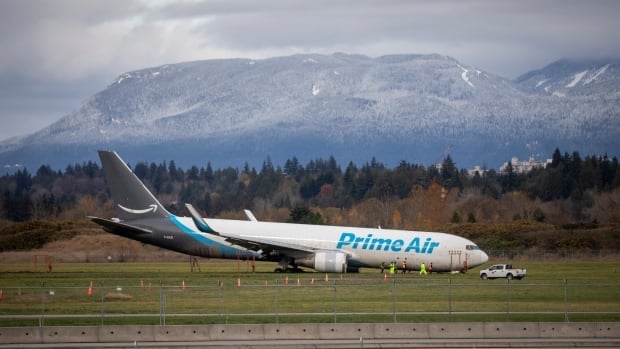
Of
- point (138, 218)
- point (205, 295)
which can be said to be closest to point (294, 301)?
point (205, 295)

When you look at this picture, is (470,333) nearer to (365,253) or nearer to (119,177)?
(365,253)

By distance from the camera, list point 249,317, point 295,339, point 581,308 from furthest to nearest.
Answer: point 581,308, point 249,317, point 295,339

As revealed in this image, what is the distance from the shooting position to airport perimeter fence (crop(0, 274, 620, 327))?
4334cm

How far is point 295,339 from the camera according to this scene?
126ft

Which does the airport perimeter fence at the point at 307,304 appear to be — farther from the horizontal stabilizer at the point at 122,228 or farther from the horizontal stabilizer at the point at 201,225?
the horizontal stabilizer at the point at 122,228

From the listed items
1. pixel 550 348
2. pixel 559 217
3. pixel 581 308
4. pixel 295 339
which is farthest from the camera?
pixel 559 217

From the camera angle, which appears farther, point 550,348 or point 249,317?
point 249,317

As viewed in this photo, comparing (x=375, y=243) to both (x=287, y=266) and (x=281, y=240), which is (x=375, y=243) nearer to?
(x=281, y=240)

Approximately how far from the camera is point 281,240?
7169 centimetres

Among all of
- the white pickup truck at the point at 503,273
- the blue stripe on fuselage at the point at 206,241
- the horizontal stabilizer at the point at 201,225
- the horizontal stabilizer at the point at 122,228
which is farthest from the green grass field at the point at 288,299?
the horizontal stabilizer at the point at 122,228

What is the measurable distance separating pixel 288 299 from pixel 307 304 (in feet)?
8.66

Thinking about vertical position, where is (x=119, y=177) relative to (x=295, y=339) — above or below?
above

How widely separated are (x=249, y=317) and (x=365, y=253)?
27.4 metres

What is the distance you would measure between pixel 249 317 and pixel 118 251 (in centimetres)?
5284
